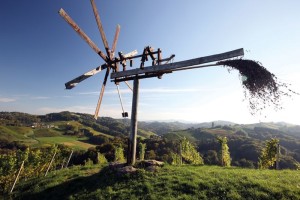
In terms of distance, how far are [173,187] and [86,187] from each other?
5239mm

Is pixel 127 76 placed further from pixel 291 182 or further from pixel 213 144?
pixel 213 144

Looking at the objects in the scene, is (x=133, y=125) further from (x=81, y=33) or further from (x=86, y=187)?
(x=81, y=33)

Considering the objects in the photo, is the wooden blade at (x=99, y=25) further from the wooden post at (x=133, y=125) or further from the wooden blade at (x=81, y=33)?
the wooden post at (x=133, y=125)

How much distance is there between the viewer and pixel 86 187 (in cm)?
1281

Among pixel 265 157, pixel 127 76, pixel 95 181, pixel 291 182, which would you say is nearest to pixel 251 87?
pixel 291 182

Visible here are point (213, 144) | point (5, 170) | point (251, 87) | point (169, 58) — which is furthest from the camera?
point (213, 144)

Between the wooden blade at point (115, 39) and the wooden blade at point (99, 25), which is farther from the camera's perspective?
the wooden blade at point (115, 39)

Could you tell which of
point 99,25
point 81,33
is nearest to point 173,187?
point 81,33

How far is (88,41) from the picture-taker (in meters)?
13.2

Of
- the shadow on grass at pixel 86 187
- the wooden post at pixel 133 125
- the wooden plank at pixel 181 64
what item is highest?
the wooden plank at pixel 181 64

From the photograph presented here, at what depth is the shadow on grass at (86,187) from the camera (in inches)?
465

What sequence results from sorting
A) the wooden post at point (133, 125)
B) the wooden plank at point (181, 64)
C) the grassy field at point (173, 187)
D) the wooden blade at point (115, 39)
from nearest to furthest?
1. the wooden plank at point (181, 64)
2. the grassy field at point (173, 187)
3. the wooden post at point (133, 125)
4. the wooden blade at point (115, 39)

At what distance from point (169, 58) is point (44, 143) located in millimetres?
122577

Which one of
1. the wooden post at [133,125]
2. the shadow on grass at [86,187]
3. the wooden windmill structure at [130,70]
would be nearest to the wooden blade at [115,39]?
the wooden windmill structure at [130,70]
